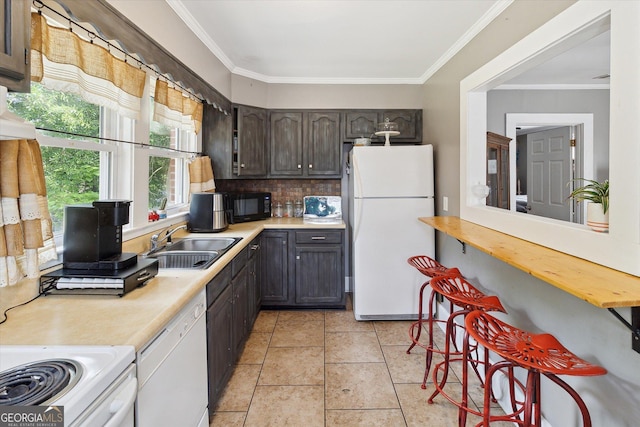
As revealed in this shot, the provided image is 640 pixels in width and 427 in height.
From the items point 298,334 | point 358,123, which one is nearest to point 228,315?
point 298,334

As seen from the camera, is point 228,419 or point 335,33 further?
point 335,33

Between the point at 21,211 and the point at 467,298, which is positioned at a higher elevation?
the point at 21,211

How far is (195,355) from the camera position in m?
1.62

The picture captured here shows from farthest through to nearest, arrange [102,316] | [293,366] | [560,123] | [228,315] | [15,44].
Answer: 1. [560,123]
2. [293,366]
3. [228,315]
4. [102,316]
5. [15,44]

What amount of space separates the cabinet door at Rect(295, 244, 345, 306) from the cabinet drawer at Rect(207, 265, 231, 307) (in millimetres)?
1290

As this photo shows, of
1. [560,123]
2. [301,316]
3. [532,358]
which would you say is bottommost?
[301,316]

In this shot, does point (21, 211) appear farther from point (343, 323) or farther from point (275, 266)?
point (343, 323)

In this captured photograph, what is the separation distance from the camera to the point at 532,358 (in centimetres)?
123

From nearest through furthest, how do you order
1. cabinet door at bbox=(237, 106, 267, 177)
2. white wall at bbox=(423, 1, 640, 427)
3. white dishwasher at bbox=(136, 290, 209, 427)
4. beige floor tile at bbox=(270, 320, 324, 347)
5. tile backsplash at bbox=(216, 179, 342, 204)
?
white dishwasher at bbox=(136, 290, 209, 427) → white wall at bbox=(423, 1, 640, 427) → beige floor tile at bbox=(270, 320, 324, 347) → cabinet door at bbox=(237, 106, 267, 177) → tile backsplash at bbox=(216, 179, 342, 204)

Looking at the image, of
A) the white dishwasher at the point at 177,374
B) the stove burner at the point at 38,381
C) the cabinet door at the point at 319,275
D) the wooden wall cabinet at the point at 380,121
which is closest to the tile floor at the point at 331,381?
the cabinet door at the point at 319,275

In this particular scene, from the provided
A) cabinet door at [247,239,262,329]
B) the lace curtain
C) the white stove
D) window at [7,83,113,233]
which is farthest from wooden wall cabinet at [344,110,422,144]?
the white stove

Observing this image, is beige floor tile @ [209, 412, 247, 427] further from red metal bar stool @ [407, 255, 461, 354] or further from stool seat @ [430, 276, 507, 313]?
stool seat @ [430, 276, 507, 313]

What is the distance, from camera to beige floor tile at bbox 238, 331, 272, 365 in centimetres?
256

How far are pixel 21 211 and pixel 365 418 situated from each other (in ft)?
6.42
